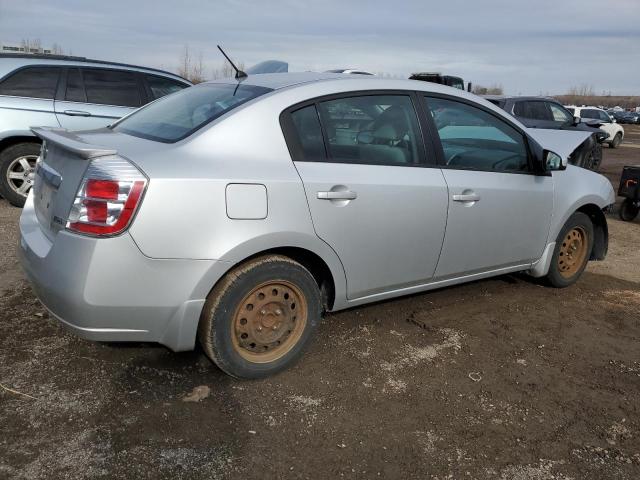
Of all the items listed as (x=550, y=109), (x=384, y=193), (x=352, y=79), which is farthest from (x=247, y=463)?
(x=550, y=109)

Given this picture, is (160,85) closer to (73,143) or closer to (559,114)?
(73,143)

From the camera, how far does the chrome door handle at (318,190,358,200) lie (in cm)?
299

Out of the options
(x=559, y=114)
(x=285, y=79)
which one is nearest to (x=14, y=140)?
(x=285, y=79)

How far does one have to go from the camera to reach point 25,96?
647 cm

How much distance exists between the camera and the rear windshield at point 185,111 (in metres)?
2.99

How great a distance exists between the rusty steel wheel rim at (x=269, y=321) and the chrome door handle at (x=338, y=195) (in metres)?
0.51

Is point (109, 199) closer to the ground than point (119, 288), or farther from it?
farther from it

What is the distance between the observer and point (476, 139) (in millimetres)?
3951

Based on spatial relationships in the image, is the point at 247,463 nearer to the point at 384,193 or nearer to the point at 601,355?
the point at 384,193

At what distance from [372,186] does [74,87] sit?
513 cm

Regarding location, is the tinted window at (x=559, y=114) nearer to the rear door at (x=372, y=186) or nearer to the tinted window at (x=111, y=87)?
the tinted window at (x=111, y=87)

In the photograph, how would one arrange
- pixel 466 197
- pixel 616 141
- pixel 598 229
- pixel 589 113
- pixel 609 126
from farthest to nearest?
pixel 589 113 → pixel 616 141 → pixel 609 126 → pixel 598 229 → pixel 466 197

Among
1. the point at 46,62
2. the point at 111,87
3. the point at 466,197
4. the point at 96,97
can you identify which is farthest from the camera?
the point at 111,87

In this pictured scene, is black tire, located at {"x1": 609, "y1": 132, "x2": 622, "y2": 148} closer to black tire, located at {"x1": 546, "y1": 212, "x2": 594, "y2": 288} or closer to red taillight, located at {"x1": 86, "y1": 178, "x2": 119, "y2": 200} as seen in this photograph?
black tire, located at {"x1": 546, "y1": 212, "x2": 594, "y2": 288}
